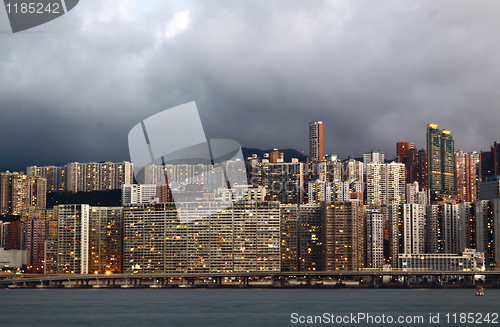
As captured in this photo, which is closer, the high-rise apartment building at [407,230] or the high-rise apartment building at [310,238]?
the high-rise apartment building at [310,238]

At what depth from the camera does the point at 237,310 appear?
37.3 meters

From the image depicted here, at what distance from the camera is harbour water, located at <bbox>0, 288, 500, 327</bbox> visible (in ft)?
107

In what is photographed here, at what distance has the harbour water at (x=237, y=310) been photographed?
3269 cm

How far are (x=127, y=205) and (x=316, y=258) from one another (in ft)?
54.5

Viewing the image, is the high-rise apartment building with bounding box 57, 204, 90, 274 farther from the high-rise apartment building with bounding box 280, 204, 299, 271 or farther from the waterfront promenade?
the high-rise apartment building with bounding box 280, 204, 299, 271

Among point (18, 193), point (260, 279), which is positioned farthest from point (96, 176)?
point (260, 279)

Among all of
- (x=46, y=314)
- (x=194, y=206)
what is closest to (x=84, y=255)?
(x=194, y=206)

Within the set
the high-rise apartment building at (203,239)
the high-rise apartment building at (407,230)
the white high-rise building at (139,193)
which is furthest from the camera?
the white high-rise building at (139,193)

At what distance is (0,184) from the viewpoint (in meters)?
80.0

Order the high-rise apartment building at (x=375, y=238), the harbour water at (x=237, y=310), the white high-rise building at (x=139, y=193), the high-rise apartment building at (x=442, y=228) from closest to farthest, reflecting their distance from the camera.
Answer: the harbour water at (x=237, y=310), the high-rise apartment building at (x=375, y=238), the high-rise apartment building at (x=442, y=228), the white high-rise building at (x=139, y=193)

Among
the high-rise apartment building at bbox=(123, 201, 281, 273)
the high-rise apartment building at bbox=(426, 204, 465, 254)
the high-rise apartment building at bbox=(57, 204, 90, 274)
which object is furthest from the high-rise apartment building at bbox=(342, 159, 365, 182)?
the high-rise apartment building at bbox=(57, 204, 90, 274)

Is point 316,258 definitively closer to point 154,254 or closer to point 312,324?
point 154,254

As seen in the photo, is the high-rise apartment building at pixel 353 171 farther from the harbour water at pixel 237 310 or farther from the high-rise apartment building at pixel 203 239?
the harbour water at pixel 237 310

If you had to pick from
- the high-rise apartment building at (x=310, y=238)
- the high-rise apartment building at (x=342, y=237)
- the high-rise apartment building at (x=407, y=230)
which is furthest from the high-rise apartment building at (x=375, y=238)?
the high-rise apartment building at (x=310, y=238)
